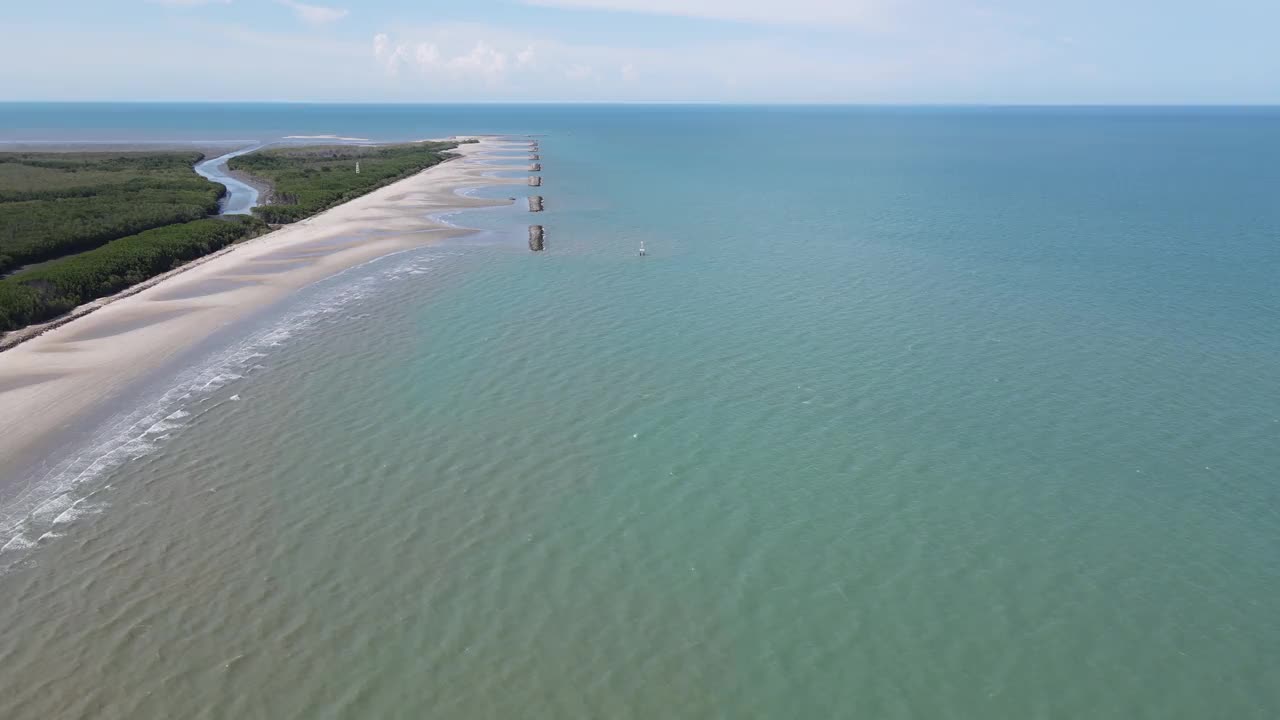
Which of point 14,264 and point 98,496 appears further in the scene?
point 14,264

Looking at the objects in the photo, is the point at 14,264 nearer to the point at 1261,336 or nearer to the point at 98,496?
the point at 98,496

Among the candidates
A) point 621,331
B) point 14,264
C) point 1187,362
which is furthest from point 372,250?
point 1187,362

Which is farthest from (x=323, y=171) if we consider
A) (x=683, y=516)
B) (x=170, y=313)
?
(x=683, y=516)

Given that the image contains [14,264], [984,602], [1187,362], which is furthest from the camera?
[14,264]

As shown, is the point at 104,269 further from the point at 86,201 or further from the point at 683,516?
the point at 683,516

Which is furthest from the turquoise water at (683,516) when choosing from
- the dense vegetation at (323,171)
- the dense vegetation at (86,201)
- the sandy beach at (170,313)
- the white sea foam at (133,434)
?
the dense vegetation at (323,171)
